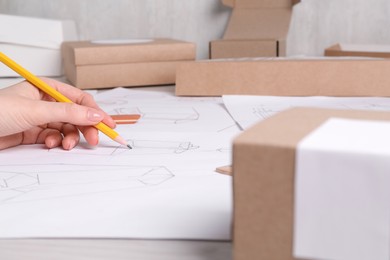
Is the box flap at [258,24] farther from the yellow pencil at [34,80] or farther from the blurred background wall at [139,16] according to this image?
the yellow pencil at [34,80]

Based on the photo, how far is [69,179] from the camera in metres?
0.49

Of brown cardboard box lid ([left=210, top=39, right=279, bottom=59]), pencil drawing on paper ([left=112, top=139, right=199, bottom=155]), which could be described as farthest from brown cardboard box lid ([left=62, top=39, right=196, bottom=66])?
pencil drawing on paper ([left=112, top=139, right=199, bottom=155])

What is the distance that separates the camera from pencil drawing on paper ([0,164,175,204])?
1.47 ft

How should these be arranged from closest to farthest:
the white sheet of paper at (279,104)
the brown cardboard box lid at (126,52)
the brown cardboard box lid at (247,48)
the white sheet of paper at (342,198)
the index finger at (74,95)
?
the white sheet of paper at (342,198) → the index finger at (74,95) → the white sheet of paper at (279,104) → the brown cardboard box lid at (126,52) → the brown cardboard box lid at (247,48)

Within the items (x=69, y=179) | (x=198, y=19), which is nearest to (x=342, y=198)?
(x=69, y=179)

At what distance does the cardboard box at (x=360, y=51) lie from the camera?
1.05m

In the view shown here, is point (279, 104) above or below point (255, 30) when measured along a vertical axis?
below

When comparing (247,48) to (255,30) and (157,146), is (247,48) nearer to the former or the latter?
(255,30)

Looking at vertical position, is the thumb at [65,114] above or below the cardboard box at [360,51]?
below

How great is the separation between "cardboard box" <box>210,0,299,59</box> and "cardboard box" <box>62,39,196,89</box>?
115mm

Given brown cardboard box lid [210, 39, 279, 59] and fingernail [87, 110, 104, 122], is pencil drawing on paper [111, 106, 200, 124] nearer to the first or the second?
fingernail [87, 110, 104, 122]

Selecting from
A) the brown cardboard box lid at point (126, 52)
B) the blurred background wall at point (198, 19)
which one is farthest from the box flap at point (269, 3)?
the brown cardboard box lid at point (126, 52)

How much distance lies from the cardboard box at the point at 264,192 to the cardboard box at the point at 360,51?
0.81 m

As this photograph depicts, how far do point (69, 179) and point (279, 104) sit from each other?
420 millimetres
